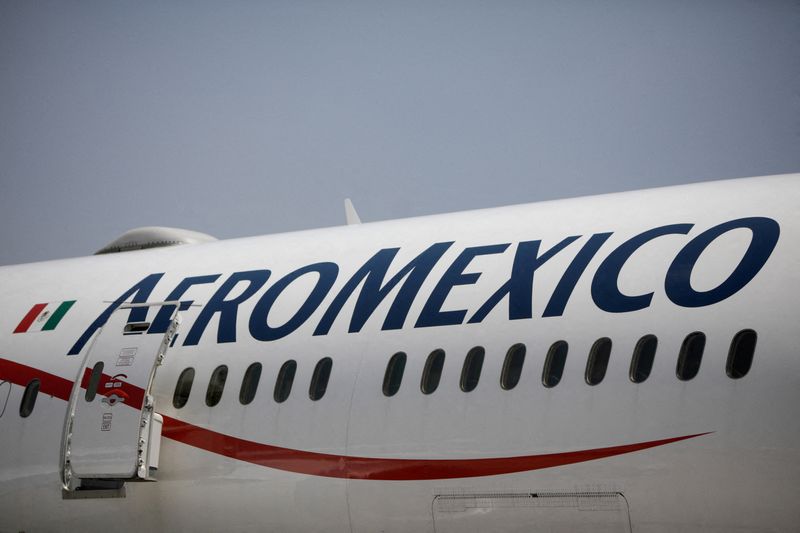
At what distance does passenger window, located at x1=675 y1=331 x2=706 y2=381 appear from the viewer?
26.5 feet

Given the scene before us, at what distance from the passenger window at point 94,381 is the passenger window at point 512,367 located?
17.2ft

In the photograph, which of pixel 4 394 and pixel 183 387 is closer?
pixel 183 387

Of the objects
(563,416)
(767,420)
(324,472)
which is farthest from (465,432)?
(767,420)

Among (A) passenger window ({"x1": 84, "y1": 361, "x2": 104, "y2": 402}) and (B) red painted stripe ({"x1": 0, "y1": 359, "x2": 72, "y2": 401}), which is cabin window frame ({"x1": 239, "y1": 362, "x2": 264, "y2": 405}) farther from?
(B) red painted stripe ({"x1": 0, "y1": 359, "x2": 72, "y2": 401})

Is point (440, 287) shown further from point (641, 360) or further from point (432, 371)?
point (641, 360)

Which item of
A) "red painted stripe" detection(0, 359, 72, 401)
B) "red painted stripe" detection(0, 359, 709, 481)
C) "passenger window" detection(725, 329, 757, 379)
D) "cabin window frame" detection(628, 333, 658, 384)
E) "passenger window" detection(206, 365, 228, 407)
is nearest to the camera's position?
"passenger window" detection(725, 329, 757, 379)

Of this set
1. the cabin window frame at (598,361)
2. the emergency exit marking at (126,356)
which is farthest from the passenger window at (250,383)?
the cabin window frame at (598,361)

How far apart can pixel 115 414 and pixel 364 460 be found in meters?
3.38

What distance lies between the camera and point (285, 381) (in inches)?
406

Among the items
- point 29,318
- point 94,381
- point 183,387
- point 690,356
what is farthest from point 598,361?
point 29,318

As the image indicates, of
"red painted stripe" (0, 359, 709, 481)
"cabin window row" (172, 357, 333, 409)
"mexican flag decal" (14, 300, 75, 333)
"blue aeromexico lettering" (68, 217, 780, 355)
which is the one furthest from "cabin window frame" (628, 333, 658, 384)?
"mexican flag decal" (14, 300, 75, 333)

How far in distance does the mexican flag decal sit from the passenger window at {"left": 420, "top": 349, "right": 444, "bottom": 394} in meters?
5.82

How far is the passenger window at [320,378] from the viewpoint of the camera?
999 centimetres

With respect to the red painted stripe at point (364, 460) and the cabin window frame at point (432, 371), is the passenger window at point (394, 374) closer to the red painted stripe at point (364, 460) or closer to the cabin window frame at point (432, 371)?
the cabin window frame at point (432, 371)
